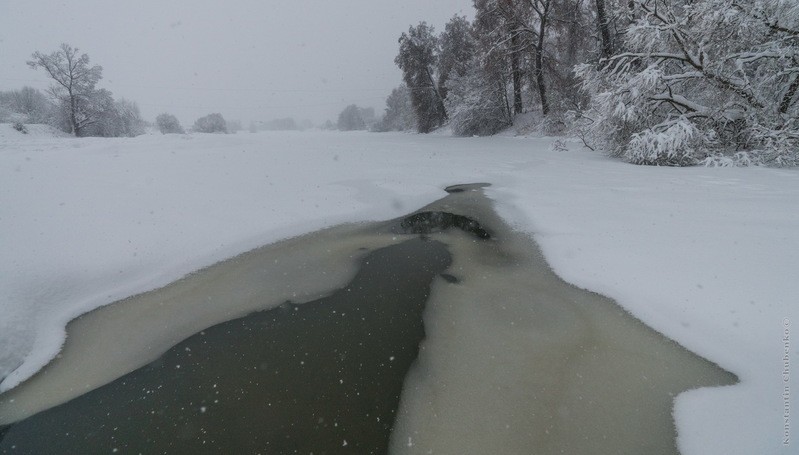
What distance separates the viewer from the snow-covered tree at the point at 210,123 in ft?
170

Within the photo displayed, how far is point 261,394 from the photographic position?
2414mm

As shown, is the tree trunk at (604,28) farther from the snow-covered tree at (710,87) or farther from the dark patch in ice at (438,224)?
the dark patch in ice at (438,224)

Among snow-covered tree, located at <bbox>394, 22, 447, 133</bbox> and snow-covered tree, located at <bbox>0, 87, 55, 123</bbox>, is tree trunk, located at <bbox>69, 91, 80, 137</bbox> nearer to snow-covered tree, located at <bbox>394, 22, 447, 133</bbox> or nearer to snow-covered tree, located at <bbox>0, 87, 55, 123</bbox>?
snow-covered tree, located at <bbox>0, 87, 55, 123</bbox>

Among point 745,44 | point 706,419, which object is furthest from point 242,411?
point 745,44

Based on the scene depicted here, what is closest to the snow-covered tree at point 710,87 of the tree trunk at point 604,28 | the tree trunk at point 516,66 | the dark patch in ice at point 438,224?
the tree trunk at point 604,28

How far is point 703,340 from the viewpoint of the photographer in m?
2.60

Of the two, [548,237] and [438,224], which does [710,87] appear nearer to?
[548,237]

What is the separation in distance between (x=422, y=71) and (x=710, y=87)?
2635 centimetres

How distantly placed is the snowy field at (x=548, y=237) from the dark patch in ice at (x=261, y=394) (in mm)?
986

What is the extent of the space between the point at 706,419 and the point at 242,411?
3063 millimetres

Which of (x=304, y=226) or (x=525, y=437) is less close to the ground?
(x=304, y=226)

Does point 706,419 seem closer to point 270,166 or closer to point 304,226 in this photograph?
point 304,226

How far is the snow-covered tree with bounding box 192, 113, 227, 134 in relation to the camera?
51906 millimetres

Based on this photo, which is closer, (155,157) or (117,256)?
(117,256)
